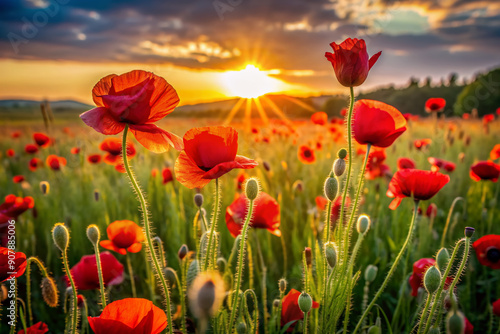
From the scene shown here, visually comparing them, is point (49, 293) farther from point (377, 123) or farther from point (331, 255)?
point (377, 123)

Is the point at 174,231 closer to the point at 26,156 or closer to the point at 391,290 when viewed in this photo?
the point at 391,290

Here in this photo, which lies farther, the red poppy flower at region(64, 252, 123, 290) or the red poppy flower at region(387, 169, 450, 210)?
the red poppy flower at region(64, 252, 123, 290)

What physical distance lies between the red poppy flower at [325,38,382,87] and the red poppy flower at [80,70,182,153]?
465 mm

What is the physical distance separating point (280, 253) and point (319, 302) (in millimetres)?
1125

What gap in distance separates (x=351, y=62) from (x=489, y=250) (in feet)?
3.11

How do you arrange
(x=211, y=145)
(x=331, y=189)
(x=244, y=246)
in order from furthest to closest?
(x=244, y=246) < (x=331, y=189) < (x=211, y=145)

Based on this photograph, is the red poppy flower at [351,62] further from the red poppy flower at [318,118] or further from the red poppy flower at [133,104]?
the red poppy flower at [318,118]

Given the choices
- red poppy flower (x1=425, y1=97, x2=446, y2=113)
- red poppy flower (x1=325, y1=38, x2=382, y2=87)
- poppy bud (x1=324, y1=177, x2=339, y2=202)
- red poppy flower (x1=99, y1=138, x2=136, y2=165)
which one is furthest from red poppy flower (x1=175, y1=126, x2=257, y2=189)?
red poppy flower (x1=425, y1=97, x2=446, y2=113)

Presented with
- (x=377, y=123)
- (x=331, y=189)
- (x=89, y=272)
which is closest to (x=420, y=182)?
(x=377, y=123)

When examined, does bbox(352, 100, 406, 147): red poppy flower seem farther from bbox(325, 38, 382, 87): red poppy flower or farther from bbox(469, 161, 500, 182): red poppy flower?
bbox(469, 161, 500, 182): red poppy flower

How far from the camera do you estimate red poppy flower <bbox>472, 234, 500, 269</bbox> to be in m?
1.39

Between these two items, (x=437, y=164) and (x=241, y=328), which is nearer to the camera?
(x=241, y=328)

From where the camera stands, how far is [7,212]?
5.55ft

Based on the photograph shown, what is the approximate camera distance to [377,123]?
116 cm
